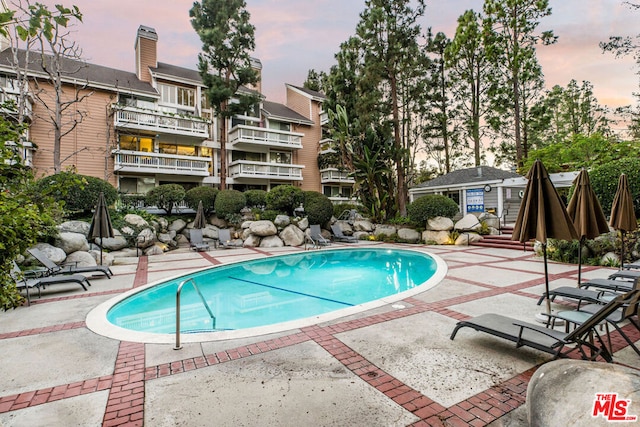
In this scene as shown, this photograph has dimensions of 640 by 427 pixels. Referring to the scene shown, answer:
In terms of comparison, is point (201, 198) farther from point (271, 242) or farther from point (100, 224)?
point (100, 224)

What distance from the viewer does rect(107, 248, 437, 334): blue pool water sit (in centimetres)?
621

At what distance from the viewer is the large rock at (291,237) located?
17156 mm

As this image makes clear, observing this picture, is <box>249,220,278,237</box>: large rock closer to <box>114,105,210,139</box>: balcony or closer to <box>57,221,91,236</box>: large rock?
<box>57,221,91,236</box>: large rock

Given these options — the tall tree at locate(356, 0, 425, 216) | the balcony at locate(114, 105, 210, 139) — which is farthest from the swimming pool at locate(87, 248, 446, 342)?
the balcony at locate(114, 105, 210, 139)

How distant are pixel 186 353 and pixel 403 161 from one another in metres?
18.3

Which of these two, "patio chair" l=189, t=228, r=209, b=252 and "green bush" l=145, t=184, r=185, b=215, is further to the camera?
"green bush" l=145, t=184, r=185, b=215

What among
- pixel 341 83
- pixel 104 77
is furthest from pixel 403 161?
pixel 104 77

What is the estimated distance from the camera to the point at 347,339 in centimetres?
428

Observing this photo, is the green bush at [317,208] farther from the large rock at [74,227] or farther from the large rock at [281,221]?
the large rock at [74,227]

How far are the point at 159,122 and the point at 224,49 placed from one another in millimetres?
7296

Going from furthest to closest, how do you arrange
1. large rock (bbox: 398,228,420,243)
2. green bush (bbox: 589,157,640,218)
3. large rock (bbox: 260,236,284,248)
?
large rock (bbox: 398,228,420,243), large rock (bbox: 260,236,284,248), green bush (bbox: 589,157,640,218)

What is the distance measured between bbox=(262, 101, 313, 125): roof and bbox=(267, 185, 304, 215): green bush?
1228cm
